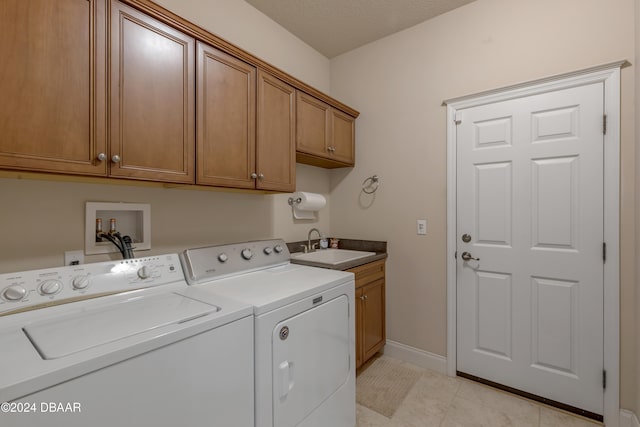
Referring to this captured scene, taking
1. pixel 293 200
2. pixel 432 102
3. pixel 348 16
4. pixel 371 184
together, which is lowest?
pixel 293 200

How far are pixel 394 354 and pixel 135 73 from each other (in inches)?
103

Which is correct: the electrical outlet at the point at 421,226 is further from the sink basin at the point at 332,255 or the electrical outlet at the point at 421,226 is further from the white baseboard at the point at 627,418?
the white baseboard at the point at 627,418

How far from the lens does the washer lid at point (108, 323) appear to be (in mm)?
840

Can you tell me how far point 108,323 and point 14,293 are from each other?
402 millimetres

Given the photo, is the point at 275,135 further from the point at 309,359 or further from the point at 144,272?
the point at 309,359

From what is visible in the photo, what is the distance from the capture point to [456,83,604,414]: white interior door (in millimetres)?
1752

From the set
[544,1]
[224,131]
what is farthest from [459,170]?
[224,131]

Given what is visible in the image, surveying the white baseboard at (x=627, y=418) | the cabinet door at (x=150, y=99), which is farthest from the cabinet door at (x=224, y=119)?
the white baseboard at (x=627, y=418)

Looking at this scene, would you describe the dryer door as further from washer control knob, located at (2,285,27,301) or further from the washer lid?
washer control knob, located at (2,285,27,301)

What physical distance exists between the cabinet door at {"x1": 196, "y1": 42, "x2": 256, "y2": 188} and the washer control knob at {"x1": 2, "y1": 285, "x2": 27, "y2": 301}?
77 cm

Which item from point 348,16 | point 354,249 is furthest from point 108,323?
point 348,16

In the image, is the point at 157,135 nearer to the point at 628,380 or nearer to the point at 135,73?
the point at 135,73

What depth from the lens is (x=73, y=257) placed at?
136 centimetres

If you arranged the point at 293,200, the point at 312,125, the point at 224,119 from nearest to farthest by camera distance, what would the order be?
the point at 224,119 → the point at 312,125 → the point at 293,200
